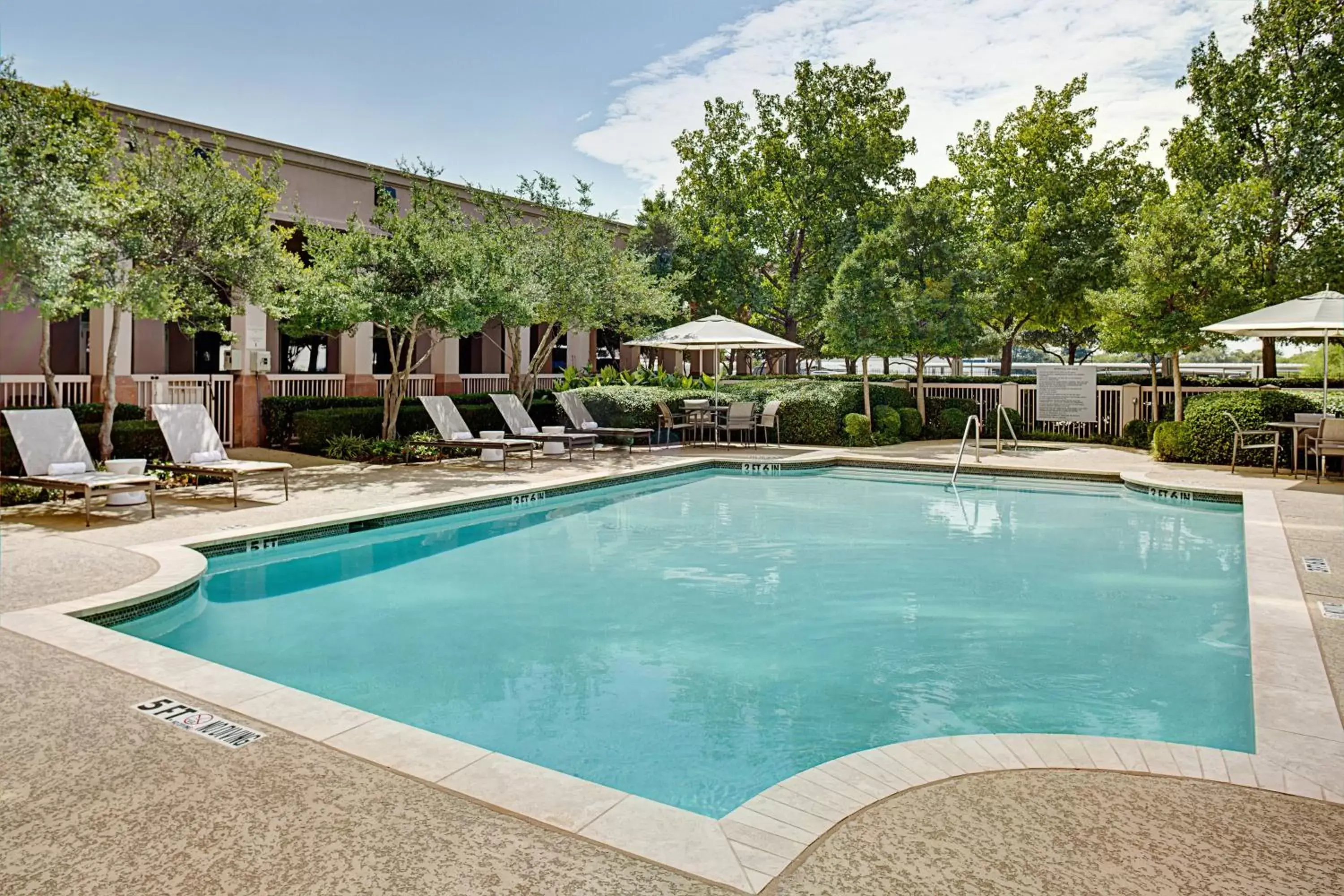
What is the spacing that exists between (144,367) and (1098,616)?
17.2m

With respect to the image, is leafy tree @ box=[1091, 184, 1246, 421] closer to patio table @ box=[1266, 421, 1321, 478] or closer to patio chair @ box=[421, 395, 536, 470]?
patio table @ box=[1266, 421, 1321, 478]

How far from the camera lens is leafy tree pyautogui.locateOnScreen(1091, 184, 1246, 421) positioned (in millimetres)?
15586

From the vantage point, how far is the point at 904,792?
3268 millimetres

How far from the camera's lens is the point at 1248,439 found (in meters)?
14.6

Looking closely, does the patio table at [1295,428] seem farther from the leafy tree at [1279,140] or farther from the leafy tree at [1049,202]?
the leafy tree at [1049,202]

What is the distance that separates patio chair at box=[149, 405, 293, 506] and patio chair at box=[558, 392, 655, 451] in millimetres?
6757

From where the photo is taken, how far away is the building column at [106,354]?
1420 centimetres

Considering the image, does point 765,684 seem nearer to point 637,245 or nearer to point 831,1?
point 831,1

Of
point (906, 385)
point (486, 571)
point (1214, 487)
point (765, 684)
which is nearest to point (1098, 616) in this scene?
point (765, 684)

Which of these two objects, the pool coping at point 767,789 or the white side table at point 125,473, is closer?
the pool coping at point 767,789

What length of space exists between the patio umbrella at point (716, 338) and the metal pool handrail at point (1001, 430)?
14.0 ft

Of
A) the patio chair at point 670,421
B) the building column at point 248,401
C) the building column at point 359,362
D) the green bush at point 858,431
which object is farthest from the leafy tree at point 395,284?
the green bush at point 858,431

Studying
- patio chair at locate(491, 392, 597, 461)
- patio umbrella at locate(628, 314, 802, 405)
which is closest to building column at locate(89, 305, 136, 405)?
patio chair at locate(491, 392, 597, 461)

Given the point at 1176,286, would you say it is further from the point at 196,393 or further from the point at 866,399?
the point at 196,393
